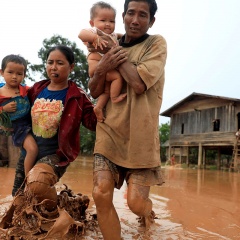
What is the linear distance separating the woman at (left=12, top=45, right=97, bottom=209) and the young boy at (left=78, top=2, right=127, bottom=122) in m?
0.41

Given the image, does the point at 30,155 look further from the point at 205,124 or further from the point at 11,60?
the point at 205,124

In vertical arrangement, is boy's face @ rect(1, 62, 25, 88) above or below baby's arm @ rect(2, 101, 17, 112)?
above

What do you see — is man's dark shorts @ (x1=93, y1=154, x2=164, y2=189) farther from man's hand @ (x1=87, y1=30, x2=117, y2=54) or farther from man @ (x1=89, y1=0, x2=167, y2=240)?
man's hand @ (x1=87, y1=30, x2=117, y2=54)

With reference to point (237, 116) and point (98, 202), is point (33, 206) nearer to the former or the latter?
point (98, 202)

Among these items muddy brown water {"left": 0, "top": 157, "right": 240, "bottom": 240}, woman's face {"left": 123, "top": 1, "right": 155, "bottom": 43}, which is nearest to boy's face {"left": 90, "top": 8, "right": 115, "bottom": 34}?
woman's face {"left": 123, "top": 1, "right": 155, "bottom": 43}

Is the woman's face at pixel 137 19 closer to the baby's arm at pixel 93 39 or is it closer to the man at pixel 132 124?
the man at pixel 132 124

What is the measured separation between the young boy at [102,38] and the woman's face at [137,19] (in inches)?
6.1

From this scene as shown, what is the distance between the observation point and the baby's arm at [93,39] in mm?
2305

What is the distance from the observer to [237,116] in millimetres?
19344

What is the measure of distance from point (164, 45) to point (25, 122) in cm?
144

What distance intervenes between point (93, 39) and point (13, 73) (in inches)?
35.9

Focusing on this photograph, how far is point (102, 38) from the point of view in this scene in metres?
2.34

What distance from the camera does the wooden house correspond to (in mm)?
19375

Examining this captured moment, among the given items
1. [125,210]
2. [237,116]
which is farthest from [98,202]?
[237,116]
